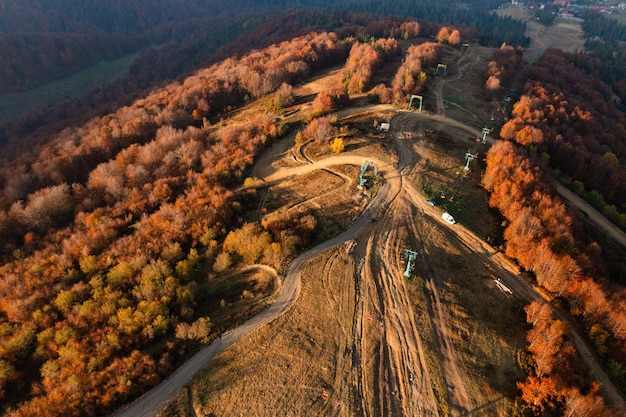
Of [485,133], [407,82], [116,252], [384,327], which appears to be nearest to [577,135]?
[485,133]

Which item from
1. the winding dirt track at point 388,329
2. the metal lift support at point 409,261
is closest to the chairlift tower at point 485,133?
the winding dirt track at point 388,329

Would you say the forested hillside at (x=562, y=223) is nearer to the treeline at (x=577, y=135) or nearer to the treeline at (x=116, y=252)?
the treeline at (x=577, y=135)

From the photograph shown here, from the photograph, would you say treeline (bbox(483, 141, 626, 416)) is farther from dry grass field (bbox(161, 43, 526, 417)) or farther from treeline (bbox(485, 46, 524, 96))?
treeline (bbox(485, 46, 524, 96))

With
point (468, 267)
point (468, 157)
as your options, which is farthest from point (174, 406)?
point (468, 157)

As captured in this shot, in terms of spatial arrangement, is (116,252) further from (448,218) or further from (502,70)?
(502,70)

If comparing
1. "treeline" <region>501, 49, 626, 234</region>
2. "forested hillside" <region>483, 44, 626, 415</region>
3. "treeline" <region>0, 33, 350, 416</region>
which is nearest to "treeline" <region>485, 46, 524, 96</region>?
"forested hillside" <region>483, 44, 626, 415</region>

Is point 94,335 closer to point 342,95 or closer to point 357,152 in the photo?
point 357,152

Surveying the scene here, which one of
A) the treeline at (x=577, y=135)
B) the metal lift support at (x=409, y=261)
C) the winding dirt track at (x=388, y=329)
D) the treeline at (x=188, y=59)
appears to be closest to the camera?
the winding dirt track at (x=388, y=329)
